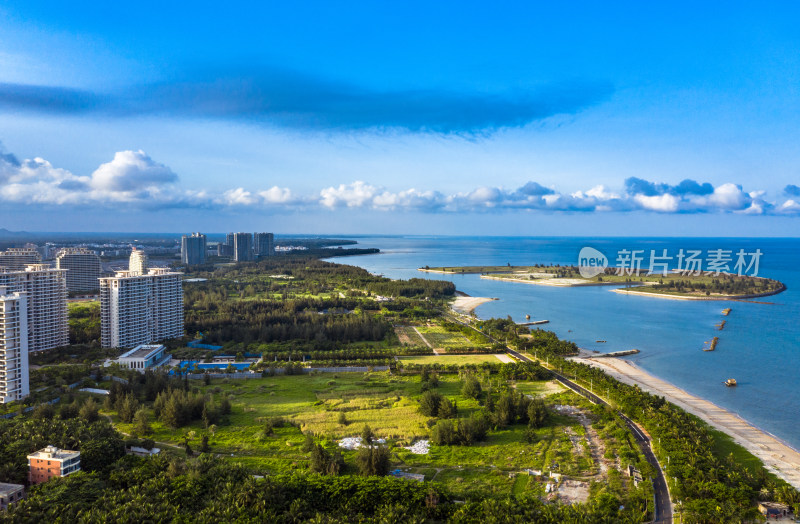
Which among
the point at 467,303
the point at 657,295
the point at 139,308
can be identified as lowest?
the point at 467,303

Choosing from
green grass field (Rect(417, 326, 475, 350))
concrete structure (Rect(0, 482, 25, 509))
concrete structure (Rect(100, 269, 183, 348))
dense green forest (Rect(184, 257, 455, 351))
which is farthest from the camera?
dense green forest (Rect(184, 257, 455, 351))

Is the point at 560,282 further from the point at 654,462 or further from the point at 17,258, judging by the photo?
the point at 17,258

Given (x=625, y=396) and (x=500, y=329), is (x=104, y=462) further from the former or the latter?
(x=500, y=329)

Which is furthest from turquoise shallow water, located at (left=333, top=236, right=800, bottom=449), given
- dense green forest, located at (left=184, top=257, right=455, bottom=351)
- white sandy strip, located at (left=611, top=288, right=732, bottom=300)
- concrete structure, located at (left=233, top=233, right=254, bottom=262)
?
concrete structure, located at (left=233, top=233, right=254, bottom=262)

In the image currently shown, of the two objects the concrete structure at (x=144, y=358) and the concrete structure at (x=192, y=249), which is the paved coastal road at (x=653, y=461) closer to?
the concrete structure at (x=144, y=358)

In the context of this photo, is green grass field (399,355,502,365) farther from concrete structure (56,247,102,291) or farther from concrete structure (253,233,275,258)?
concrete structure (253,233,275,258)

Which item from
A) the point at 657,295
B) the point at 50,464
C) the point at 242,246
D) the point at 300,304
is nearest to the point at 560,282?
the point at 657,295
